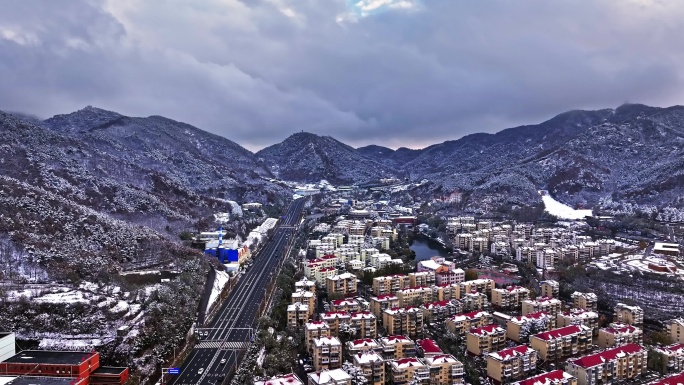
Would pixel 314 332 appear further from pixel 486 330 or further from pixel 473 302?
pixel 473 302

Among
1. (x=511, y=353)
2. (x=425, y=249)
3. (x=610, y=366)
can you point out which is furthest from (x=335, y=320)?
(x=425, y=249)

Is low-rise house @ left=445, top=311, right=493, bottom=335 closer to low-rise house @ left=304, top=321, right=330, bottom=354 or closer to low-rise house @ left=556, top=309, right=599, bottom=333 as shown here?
low-rise house @ left=556, top=309, right=599, bottom=333

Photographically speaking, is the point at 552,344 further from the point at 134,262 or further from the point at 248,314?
the point at 134,262

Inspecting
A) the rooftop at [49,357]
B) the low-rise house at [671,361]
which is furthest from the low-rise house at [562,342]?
the rooftop at [49,357]

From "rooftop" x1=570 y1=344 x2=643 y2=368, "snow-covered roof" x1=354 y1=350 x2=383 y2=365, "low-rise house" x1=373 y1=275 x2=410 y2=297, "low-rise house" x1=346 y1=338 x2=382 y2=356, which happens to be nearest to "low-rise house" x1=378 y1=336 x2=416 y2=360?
"low-rise house" x1=346 y1=338 x2=382 y2=356

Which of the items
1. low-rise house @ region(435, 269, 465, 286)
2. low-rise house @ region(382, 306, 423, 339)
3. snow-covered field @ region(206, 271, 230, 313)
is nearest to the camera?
low-rise house @ region(382, 306, 423, 339)

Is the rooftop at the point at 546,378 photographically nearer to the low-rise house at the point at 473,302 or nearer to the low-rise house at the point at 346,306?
the low-rise house at the point at 473,302
